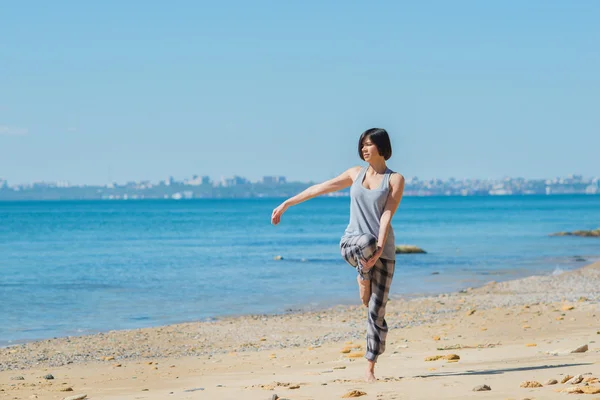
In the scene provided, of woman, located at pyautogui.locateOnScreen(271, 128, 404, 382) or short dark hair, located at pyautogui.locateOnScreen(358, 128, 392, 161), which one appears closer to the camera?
woman, located at pyautogui.locateOnScreen(271, 128, 404, 382)

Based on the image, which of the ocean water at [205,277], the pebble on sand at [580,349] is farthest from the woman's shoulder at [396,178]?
the ocean water at [205,277]

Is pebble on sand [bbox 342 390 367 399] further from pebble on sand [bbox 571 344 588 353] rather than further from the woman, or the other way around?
pebble on sand [bbox 571 344 588 353]

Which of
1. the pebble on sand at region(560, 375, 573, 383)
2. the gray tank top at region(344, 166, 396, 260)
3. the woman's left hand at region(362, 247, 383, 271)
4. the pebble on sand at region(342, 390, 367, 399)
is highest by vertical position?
the gray tank top at region(344, 166, 396, 260)

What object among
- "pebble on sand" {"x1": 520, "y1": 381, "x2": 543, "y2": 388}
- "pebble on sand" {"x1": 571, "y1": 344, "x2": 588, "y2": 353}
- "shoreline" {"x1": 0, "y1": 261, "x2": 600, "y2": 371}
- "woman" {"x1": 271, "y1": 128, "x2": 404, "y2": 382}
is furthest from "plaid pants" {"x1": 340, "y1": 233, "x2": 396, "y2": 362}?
"shoreline" {"x1": 0, "y1": 261, "x2": 600, "y2": 371}

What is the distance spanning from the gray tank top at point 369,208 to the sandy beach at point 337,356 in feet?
4.41

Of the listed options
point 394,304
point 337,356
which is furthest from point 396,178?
point 394,304

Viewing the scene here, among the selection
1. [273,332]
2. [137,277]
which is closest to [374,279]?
[273,332]

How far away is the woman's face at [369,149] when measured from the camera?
7469mm

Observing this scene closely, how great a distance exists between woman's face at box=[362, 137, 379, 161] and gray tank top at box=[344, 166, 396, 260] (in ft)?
0.62

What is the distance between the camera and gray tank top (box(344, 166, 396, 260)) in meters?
7.41

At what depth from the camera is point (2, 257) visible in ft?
153

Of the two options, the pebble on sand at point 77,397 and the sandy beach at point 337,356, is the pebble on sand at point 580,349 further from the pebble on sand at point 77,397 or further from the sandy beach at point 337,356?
the pebble on sand at point 77,397

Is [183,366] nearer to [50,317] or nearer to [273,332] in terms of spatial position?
[273,332]

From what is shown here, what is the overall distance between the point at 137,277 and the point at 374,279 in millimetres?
25421
